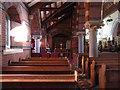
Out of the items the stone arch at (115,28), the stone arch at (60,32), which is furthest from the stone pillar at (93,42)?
A: the stone arch at (60,32)

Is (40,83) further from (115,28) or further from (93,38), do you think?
(115,28)

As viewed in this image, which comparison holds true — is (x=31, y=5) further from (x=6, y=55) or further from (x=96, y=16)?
(x=6, y=55)

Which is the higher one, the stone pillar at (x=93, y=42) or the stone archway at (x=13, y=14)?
the stone archway at (x=13, y=14)

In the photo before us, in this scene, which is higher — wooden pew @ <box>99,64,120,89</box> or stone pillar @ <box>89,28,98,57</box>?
stone pillar @ <box>89,28,98,57</box>

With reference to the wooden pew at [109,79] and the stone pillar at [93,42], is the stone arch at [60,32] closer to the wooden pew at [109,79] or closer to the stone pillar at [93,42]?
the stone pillar at [93,42]

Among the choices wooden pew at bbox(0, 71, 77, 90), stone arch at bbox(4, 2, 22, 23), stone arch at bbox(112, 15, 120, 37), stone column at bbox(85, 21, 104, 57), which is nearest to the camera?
wooden pew at bbox(0, 71, 77, 90)

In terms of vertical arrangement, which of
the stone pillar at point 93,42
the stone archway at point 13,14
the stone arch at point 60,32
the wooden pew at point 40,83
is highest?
the stone arch at point 60,32

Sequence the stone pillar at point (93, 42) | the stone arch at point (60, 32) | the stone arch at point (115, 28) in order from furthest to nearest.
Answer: the stone arch at point (60, 32) → the stone arch at point (115, 28) → the stone pillar at point (93, 42)

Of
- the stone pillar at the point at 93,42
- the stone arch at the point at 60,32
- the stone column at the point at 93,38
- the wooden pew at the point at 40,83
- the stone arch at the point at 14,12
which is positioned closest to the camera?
the wooden pew at the point at 40,83

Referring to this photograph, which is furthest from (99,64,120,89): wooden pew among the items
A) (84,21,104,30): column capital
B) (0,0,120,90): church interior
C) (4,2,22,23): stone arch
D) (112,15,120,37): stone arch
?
(112,15,120,37): stone arch

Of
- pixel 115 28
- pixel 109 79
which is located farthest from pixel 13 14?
pixel 115 28

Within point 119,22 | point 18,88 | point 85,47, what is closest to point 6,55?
point 18,88

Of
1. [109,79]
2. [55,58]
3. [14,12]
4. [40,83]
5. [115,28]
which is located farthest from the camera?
[115,28]

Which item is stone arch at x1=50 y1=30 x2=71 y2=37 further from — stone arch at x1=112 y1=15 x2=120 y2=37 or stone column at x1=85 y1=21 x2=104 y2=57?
stone column at x1=85 y1=21 x2=104 y2=57
